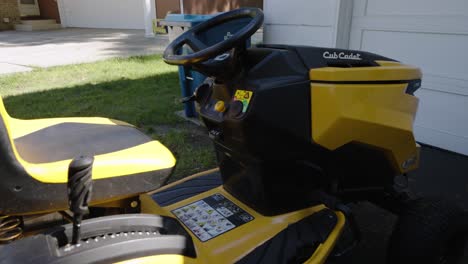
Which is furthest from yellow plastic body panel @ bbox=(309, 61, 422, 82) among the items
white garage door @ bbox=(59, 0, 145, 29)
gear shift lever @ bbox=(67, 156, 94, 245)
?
white garage door @ bbox=(59, 0, 145, 29)

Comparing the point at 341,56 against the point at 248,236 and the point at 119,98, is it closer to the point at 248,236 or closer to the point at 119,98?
the point at 248,236

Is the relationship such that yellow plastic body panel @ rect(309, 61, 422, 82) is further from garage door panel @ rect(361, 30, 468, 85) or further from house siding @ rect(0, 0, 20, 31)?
house siding @ rect(0, 0, 20, 31)

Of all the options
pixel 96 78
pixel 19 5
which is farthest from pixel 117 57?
pixel 19 5

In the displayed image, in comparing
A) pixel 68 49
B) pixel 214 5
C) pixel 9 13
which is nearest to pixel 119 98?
pixel 214 5

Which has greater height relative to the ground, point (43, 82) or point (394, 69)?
point (394, 69)

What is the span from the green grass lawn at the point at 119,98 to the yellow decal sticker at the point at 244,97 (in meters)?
1.73

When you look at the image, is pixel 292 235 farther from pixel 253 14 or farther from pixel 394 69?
pixel 253 14

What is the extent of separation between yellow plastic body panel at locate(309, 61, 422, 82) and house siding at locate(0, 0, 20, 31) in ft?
65.5

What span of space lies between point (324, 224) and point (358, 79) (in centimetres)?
65

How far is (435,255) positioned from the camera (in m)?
1.65

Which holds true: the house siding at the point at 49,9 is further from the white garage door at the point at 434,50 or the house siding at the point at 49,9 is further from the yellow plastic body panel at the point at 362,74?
the yellow plastic body panel at the point at 362,74

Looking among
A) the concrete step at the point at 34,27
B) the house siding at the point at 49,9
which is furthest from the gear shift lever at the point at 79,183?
the house siding at the point at 49,9

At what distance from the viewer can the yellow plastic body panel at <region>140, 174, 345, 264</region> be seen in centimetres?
155

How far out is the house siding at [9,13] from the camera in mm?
17641
